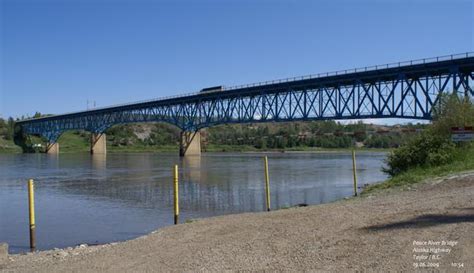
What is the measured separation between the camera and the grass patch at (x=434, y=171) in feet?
70.0

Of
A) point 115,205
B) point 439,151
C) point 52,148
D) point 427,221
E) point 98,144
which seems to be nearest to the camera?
point 427,221

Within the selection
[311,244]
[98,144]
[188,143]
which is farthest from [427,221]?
[98,144]

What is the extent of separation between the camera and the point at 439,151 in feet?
85.9

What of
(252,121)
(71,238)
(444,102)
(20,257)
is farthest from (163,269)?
(252,121)

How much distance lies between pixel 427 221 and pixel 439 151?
16.6 m

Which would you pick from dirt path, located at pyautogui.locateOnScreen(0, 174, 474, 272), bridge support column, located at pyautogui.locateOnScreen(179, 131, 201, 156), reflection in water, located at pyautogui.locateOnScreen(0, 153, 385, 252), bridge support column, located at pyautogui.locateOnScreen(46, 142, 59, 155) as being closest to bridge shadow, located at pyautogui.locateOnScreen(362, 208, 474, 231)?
dirt path, located at pyautogui.locateOnScreen(0, 174, 474, 272)

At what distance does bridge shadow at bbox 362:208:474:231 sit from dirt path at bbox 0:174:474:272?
0.7 inches

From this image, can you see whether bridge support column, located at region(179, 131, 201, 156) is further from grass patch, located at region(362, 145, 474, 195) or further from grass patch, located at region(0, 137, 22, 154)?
grass patch, located at region(362, 145, 474, 195)

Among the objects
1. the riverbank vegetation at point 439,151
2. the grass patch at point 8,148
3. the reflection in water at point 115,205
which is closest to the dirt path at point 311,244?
the reflection in water at point 115,205

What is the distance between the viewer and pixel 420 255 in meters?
8.30

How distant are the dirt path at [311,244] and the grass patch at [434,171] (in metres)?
6.26

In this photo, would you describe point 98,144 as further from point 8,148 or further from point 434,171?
point 434,171

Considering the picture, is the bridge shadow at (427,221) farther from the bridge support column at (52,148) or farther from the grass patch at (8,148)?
the grass patch at (8,148)

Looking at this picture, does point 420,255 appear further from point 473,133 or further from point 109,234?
point 473,133
